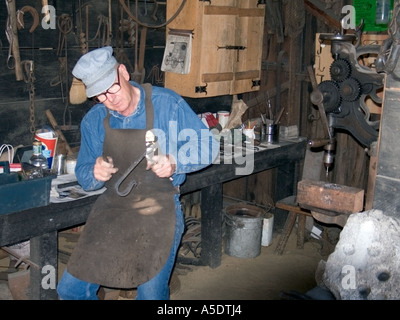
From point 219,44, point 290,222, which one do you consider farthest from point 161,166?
point 290,222

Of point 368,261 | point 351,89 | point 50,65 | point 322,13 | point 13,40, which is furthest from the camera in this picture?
point 322,13

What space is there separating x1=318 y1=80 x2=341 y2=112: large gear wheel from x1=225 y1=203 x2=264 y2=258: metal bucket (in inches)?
82.0

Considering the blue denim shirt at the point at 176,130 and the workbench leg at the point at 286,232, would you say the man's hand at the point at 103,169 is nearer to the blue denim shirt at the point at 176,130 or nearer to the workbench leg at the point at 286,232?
the blue denim shirt at the point at 176,130

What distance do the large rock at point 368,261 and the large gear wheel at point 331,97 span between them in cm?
94

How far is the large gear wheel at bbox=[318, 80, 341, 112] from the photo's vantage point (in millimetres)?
3938

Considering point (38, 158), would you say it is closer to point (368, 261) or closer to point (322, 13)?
point (368, 261)

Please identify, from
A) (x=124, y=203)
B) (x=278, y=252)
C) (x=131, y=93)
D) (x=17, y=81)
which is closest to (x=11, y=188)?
(x=124, y=203)

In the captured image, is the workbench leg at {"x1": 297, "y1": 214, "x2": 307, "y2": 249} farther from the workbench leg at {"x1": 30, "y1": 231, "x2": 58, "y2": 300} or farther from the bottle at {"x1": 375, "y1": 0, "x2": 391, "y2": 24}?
the workbench leg at {"x1": 30, "y1": 231, "x2": 58, "y2": 300}

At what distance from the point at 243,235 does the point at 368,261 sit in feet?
8.71

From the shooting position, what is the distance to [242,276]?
552 cm

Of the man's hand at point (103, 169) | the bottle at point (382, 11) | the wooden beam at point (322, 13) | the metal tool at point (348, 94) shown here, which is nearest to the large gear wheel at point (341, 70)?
the metal tool at point (348, 94)

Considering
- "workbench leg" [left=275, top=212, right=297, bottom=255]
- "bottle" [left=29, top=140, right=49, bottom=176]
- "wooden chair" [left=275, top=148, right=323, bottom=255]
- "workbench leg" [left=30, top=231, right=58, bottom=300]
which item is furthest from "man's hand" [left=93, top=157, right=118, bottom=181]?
Answer: "workbench leg" [left=275, top=212, right=297, bottom=255]

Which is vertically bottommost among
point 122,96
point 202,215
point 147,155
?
point 202,215

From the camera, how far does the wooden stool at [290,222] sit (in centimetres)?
590
